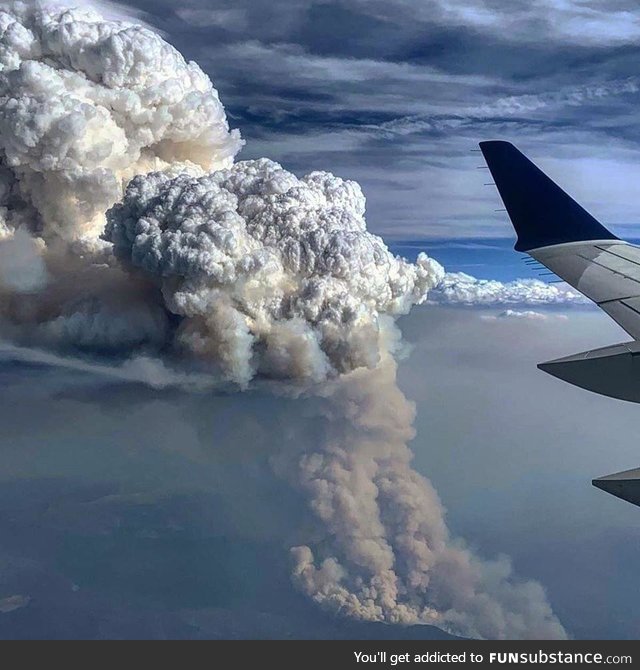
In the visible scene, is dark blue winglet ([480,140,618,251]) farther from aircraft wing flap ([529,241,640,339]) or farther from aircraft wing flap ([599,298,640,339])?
aircraft wing flap ([599,298,640,339])

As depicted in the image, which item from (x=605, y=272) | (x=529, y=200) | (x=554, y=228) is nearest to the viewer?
(x=605, y=272)

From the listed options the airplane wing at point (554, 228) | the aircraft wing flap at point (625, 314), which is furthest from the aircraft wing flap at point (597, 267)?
the aircraft wing flap at point (625, 314)

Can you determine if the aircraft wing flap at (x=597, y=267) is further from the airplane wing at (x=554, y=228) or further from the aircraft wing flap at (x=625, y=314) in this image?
the aircraft wing flap at (x=625, y=314)

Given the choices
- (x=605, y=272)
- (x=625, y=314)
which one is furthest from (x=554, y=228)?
(x=625, y=314)

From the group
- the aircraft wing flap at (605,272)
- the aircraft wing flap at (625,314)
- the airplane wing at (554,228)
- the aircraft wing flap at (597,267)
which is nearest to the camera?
the aircraft wing flap at (625,314)

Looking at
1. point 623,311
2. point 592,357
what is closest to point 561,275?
point 623,311

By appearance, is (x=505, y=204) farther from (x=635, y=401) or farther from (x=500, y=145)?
(x=635, y=401)

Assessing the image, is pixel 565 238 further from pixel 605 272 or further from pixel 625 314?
pixel 625 314

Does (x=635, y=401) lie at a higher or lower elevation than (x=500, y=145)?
lower
